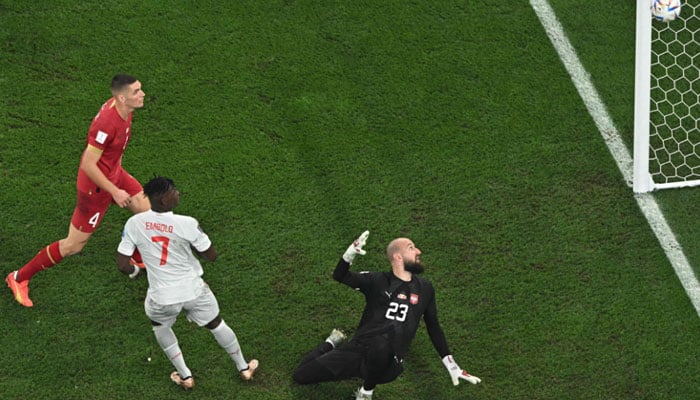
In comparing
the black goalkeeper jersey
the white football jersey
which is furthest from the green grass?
the white football jersey

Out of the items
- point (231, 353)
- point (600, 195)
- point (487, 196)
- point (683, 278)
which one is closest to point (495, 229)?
point (487, 196)

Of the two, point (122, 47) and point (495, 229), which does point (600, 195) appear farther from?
point (122, 47)

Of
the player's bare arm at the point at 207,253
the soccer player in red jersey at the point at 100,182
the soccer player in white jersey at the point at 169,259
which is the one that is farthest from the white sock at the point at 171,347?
the soccer player in red jersey at the point at 100,182

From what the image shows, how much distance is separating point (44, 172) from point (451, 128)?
3938 millimetres

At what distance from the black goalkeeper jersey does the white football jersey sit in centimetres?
111

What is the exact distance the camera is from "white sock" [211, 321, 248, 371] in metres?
7.23

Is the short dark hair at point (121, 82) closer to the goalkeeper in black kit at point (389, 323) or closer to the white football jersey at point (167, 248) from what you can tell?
the white football jersey at point (167, 248)

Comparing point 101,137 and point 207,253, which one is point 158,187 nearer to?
point 207,253

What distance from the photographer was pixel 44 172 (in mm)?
8984

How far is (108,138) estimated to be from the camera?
738cm

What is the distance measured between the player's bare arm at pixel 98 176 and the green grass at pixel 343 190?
4.19 feet

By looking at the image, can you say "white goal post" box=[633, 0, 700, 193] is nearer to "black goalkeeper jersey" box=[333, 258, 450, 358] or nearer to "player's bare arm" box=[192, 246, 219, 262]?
"black goalkeeper jersey" box=[333, 258, 450, 358]

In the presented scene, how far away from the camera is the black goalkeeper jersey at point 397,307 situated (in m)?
7.34

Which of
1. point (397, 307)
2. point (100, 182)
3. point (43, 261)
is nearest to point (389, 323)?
point (397, 307)
